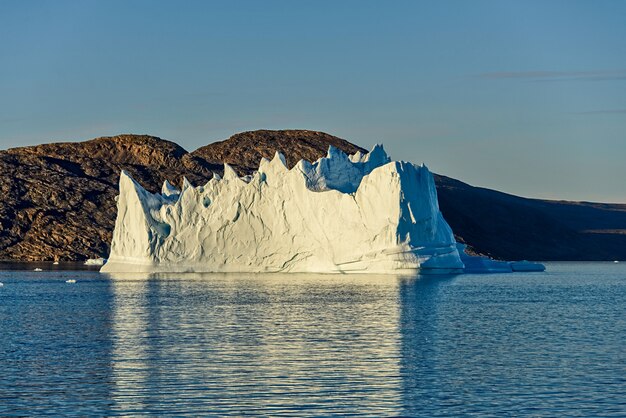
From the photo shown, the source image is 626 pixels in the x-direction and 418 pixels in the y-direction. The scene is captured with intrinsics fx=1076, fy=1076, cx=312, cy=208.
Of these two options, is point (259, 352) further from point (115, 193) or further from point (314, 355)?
point (115, 193)

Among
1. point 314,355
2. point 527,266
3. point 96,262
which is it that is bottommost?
point 314,355

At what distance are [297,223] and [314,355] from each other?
122ft

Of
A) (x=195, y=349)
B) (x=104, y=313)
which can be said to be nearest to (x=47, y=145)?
(x=104, y=313)

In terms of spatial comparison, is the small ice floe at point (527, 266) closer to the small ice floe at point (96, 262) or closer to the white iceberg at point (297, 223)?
the white iceberg at point (297, 223)

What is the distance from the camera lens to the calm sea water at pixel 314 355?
20.2 metres

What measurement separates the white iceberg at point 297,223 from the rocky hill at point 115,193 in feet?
197

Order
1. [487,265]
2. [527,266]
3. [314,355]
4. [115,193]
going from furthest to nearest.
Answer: [115,193] → [527,266] → [487,265] → [314,355]

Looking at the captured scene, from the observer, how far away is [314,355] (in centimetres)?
2661

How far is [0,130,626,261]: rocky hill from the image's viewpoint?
13238 cm

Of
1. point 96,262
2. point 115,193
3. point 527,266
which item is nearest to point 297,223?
point 527,266

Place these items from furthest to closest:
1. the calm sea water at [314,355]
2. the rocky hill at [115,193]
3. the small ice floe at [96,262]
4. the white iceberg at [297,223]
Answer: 1. the rocky hill at [115,193]
2. the small ice floe at [96,262]
3. the white iceberg at [297,223]
4. the calm sea water at [314,355]

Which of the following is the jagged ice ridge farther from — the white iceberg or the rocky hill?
the rocky hill

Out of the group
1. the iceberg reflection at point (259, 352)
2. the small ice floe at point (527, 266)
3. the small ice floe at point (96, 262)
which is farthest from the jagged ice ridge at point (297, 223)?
the small ice floe at point (96, 262)

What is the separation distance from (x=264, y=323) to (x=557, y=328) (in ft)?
31.2
